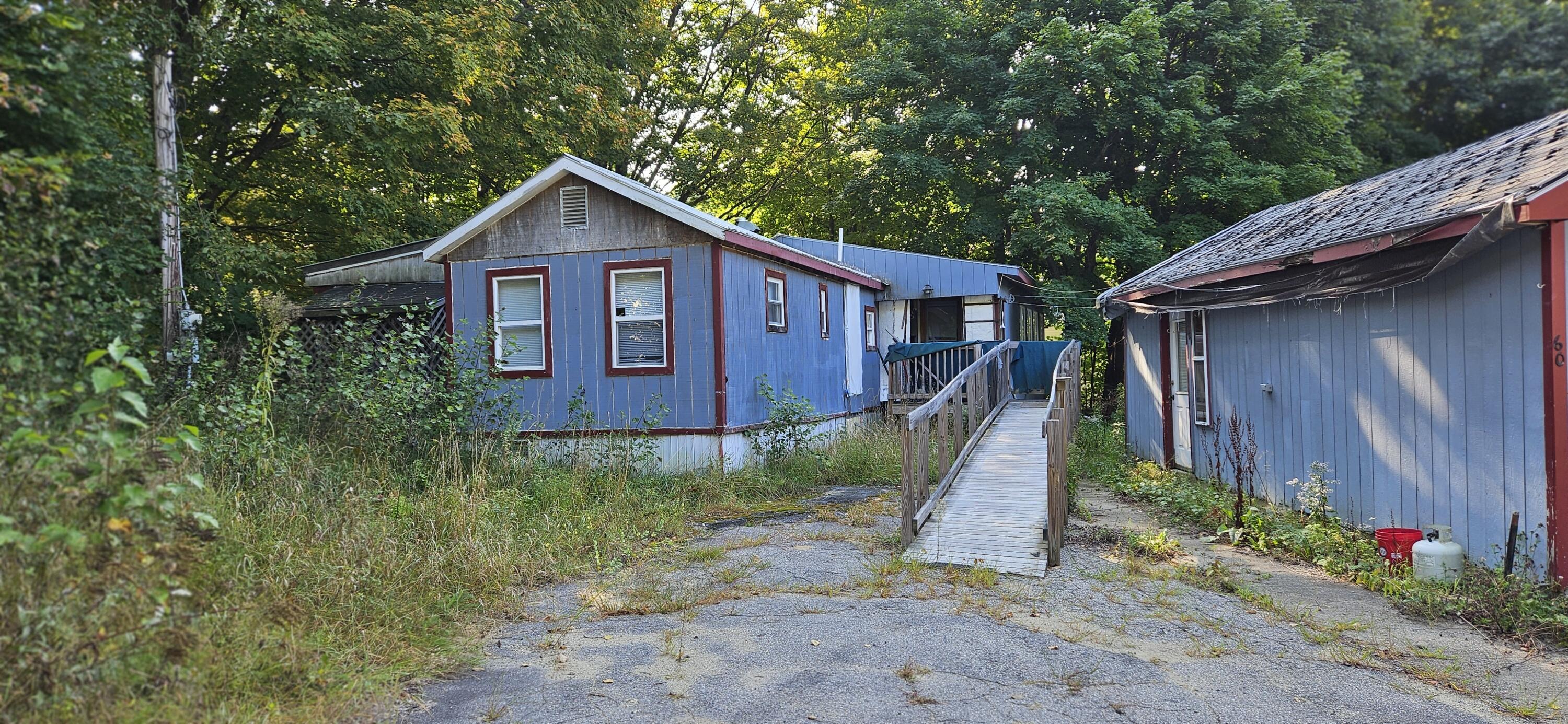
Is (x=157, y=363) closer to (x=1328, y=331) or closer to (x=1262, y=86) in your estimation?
(x=1328, y=331)

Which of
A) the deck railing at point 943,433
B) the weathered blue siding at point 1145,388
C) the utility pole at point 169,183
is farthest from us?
the weathered blue siding at point 1145,388

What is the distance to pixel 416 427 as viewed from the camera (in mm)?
8070

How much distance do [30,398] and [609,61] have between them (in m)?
17.1

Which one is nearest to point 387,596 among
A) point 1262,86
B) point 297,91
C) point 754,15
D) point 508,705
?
point 508,705

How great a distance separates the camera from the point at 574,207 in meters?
10.8

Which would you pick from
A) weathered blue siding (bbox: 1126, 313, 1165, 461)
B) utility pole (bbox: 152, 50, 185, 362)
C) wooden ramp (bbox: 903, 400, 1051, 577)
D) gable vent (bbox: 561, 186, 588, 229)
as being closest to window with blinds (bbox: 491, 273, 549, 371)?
gable vent (bbox: 561, 186, 588, 229)

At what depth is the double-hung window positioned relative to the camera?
35.8 ft

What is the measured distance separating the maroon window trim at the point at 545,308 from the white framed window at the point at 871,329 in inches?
278

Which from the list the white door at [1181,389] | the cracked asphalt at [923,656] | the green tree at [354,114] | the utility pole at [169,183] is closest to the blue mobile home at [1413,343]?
the white door at [1181,389]

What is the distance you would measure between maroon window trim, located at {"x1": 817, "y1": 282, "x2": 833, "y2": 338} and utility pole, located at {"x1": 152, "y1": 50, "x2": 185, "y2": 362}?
827 centimetres

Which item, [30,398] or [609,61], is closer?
[30,398]

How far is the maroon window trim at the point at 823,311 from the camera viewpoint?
45.5ft

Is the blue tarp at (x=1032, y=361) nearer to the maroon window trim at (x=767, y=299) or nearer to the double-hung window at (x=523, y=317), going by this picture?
the maroon window trim at (x=767, y=299)

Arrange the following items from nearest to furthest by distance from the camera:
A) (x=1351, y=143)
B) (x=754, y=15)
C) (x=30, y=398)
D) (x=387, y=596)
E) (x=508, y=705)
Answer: (x=30, y=398), (x=508, y=705), (x=387, y=596), (x=1351, y=143), (x=754, y=15)
